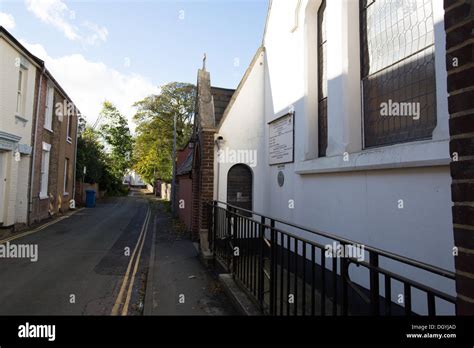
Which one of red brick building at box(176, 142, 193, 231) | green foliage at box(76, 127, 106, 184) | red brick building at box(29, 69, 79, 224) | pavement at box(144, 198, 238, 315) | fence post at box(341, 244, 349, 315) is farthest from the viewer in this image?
green foliage at box(76, 127, 106, 184)

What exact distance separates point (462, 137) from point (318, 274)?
4710 millimetres

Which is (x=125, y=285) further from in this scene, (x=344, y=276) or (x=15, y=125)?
(x=15, y=125)

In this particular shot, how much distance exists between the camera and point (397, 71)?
13.2ft

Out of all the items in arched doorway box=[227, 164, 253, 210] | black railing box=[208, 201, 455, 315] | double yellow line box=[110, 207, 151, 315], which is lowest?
double yellow line box=[110, 207, 151, 315]

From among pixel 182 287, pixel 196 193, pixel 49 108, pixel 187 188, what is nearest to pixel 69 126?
pixel 49 108

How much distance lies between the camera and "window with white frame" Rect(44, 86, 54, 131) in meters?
13.2

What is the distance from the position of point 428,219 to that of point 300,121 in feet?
11.5

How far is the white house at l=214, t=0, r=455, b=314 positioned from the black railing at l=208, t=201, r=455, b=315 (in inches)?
7.4

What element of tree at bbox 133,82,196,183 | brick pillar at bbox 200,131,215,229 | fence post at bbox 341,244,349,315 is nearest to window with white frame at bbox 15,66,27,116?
brick pillar at bbox 200,131,215,229

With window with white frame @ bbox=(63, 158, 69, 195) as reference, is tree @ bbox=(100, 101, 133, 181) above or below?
above

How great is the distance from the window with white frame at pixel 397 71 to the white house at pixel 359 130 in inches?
0.6

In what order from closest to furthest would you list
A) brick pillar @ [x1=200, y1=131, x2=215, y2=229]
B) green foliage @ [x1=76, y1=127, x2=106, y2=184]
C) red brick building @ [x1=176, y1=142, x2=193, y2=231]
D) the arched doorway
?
1. brick pillar @ [x1=200, y1=131, x2=215, y2=229]
2. the arched doorway
3. red brick building @ [x1=176, y1=142, x2=193, y2=231]
4. green foliage @ [x1=76, y1=127, x2=106, y2=184]

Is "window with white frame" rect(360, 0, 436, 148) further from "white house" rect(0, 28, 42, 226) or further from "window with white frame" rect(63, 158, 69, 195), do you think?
"window with white frame" rect(63, 158, 69, 195)

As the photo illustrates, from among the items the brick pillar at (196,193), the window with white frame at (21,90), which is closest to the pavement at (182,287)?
the brick pillar at (196,193)
